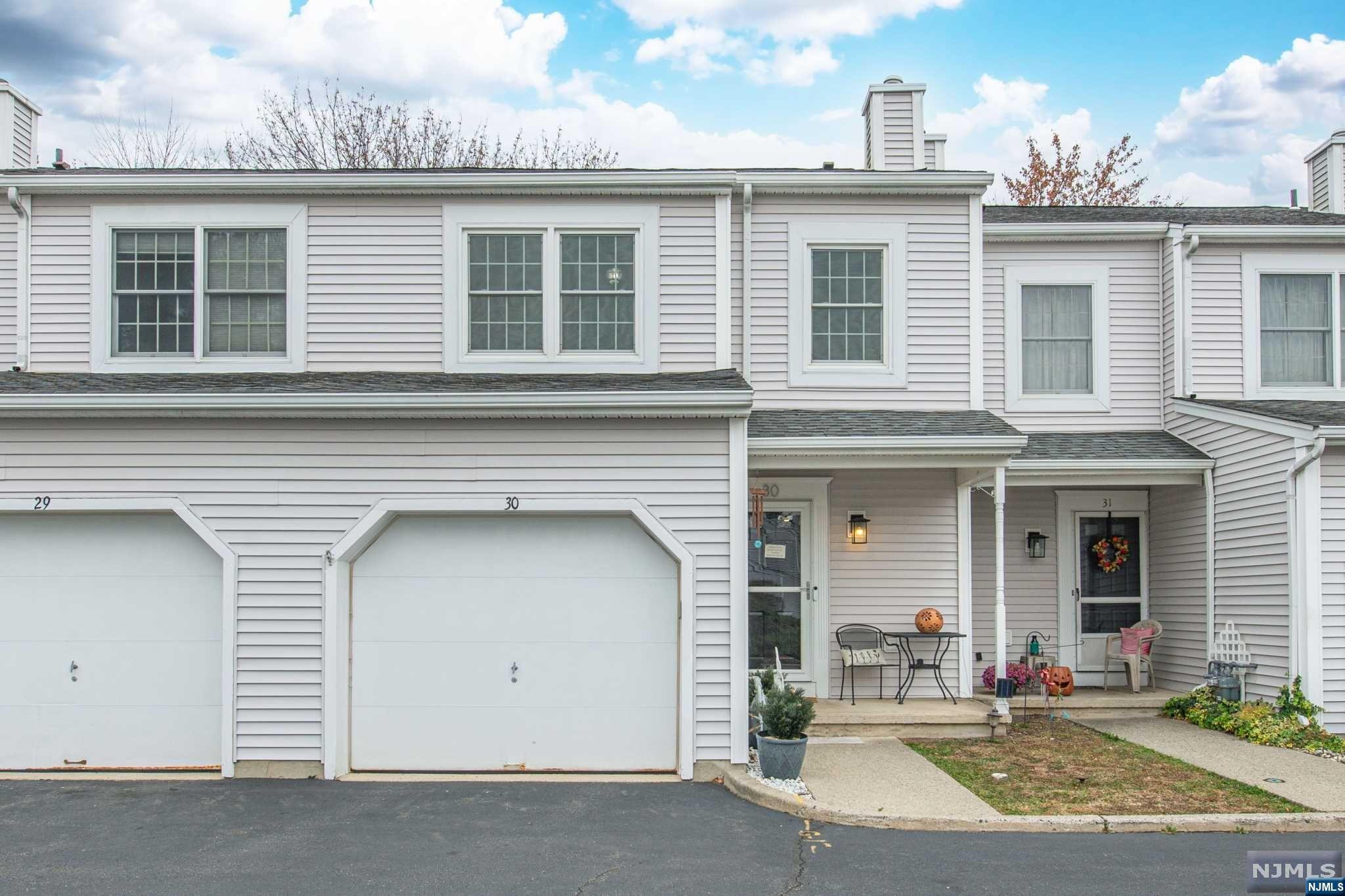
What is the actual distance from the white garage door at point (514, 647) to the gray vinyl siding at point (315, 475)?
0.40 metres

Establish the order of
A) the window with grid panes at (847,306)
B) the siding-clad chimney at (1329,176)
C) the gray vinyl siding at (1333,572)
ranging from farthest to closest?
the siding-clad chimney at (1329,176)
the window with grid panes at (847,306)
the gray vinyl siding at (1333,572)

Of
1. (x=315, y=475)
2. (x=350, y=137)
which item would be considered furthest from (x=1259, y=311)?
(x=350, y=137)

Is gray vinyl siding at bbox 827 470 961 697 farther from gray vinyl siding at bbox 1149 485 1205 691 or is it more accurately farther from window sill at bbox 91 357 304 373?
window sill at bbox 91 357 304 373

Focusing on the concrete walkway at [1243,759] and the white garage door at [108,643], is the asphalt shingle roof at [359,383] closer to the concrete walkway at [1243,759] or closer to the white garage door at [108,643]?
the white garage door at [108,643]

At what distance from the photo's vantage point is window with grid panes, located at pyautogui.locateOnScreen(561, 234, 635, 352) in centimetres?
1109

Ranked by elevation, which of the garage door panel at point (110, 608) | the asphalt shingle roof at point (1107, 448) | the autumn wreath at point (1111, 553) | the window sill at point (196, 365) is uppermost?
the window sill at point (196, 365)

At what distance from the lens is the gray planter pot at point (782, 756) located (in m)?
8.52

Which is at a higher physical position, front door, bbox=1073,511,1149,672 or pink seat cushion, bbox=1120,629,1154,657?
front door, bbox=1073,511,1149,672

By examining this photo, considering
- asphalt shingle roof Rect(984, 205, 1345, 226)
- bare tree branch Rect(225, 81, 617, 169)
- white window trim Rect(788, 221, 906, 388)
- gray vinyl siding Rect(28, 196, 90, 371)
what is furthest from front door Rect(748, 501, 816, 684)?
bare tree branch Rect(225, 81, 617, 169)

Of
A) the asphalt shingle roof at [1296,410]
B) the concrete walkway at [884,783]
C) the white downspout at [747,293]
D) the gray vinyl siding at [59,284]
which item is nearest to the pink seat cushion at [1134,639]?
the asphalt shingle roof at [1296,410]

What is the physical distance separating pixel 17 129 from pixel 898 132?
10.1 meters

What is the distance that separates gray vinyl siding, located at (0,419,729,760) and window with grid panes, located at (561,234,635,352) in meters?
1.97

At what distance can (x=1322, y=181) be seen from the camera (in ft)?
46.9

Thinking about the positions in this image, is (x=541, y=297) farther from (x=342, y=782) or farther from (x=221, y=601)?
(x=342, y=782)
